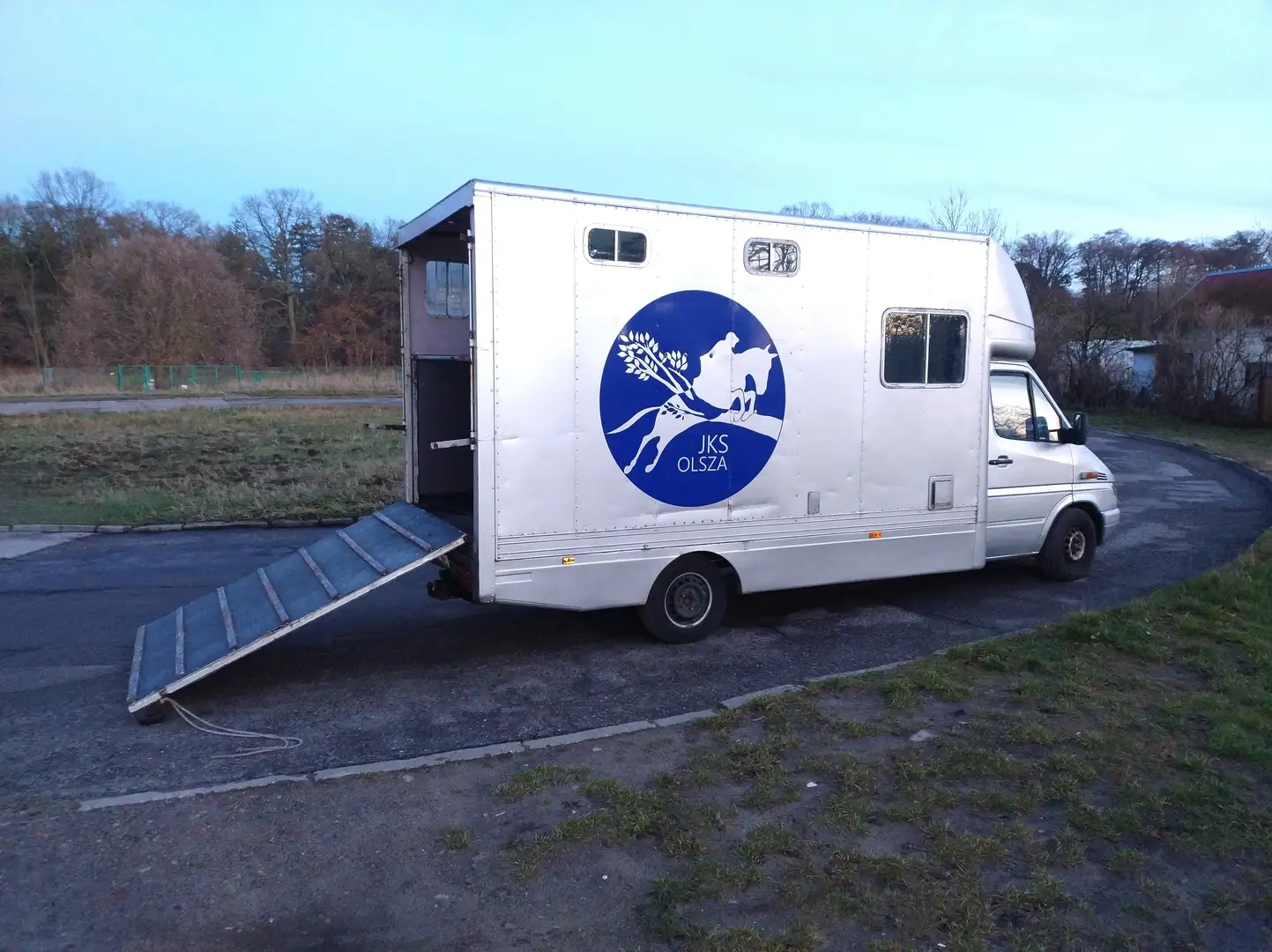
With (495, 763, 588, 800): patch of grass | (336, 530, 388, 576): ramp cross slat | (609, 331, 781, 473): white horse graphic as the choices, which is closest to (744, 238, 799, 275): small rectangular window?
(609, 331, 781, 473): white horse graphic

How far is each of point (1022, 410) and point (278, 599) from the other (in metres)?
6.59

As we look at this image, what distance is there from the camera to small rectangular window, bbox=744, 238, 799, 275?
7242mm

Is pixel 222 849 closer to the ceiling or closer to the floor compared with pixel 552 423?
closer to the floor

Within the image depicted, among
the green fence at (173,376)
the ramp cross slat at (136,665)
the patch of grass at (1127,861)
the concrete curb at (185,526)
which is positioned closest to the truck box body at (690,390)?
the ramp cross slat at (136,665)

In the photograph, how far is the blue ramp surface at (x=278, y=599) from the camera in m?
6.02

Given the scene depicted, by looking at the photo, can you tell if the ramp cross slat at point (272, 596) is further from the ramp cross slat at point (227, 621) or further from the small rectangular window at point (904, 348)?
the small rectangular window at point (904, 348)

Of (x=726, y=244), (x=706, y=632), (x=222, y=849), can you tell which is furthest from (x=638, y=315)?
(x=222, y=849)

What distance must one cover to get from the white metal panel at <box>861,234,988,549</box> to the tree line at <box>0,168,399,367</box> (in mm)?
41310

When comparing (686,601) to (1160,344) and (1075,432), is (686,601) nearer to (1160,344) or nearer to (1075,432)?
(1075,432)

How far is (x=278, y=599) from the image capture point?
6.62 metres

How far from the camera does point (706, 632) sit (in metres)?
7.53

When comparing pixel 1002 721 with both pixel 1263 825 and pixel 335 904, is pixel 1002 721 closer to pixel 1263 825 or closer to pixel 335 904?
pixel 1263 825

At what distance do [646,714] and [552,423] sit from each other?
2038 mm

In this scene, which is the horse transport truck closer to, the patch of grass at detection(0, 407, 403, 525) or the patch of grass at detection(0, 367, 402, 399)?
the patch of grass at detection(0, 407, 403, 525)
